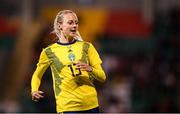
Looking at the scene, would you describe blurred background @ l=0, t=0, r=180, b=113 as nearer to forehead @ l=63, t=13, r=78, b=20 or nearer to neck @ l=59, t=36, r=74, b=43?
neck @ l=59, t=36, r=74, b=43

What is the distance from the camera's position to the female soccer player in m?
7.34

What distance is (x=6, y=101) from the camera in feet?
56.3

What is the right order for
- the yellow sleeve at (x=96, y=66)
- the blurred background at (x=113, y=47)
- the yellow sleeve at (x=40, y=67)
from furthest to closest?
the blurred background at (x=113, y=47) < the yellow sleeve at (x=40, y=67) < the yellow sleeve at (x=96, y=66)

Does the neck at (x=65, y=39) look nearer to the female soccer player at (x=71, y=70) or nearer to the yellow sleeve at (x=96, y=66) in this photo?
the female soccer player at (x=71, y=70)

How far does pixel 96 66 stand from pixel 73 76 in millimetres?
239

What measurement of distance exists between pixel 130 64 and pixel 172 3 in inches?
118

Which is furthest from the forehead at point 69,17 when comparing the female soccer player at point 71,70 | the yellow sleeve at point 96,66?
the yellow sleeve at point 96,66

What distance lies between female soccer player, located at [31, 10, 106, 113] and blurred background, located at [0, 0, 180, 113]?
7578mm

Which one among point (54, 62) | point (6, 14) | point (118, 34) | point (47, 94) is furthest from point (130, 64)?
point (54, 62)

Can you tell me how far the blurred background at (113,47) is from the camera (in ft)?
53.7

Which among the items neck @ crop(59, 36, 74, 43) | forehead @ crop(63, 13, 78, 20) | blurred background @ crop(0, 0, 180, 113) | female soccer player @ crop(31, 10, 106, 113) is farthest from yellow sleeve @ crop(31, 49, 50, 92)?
blurred background @ crop(0, 0, 180, 113)

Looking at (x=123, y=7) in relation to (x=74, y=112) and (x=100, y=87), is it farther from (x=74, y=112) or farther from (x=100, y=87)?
(x=74, y=112)

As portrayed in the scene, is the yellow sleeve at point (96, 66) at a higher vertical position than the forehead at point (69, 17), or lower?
lower

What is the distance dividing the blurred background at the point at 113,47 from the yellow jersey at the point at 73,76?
24.9 ft
